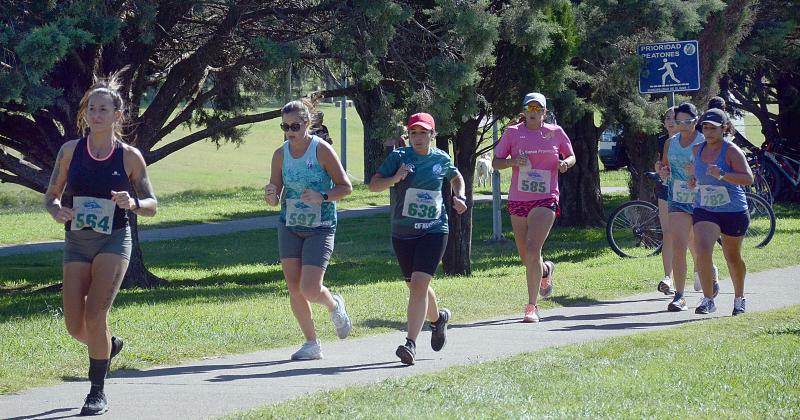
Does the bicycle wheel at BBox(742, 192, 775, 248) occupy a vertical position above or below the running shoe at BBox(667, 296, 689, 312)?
above

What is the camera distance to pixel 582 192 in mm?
22641

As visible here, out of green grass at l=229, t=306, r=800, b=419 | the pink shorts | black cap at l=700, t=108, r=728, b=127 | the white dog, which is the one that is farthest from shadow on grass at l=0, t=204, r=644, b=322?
the white dog

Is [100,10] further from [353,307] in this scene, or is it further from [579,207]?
[579,207]

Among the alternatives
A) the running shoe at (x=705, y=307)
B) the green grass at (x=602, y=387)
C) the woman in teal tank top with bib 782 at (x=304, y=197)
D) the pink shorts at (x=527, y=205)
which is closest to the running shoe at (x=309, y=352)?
the woman in teal tank top with bib 782 at (x=304, y=197)

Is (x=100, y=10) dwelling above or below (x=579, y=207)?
above

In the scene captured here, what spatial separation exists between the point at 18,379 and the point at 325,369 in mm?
1981

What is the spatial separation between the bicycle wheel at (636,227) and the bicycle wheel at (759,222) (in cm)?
140

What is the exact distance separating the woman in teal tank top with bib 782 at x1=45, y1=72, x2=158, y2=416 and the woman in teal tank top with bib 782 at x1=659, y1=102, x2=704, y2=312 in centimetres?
579

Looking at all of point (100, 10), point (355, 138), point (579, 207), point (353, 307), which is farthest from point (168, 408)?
point (355, 138)

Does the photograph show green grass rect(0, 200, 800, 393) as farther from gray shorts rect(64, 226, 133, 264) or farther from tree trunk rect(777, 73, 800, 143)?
tree trunk rect(777, 73, 800, 143)

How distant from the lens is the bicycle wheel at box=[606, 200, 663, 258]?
53.3 ft

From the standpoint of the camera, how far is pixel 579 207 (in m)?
22.6

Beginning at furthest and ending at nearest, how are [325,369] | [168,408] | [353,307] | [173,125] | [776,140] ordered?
[776,140], [173,125], [353,307], [325,369], [168,408]

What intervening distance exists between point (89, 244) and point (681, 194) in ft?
20.2
